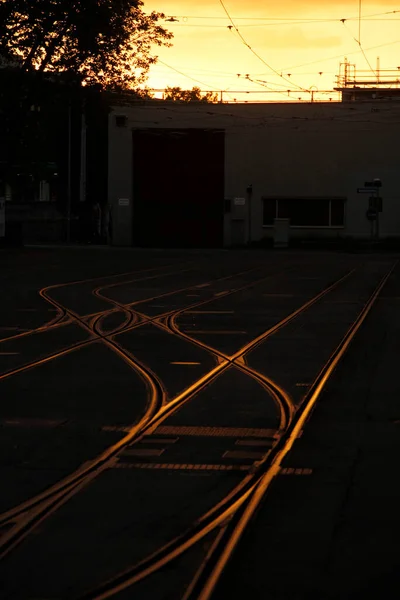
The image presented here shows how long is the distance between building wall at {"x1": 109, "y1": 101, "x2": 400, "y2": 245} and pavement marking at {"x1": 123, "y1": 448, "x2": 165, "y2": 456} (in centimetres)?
5882

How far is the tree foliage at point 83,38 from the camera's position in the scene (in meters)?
46.5

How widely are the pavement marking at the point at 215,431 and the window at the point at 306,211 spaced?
5850 cm

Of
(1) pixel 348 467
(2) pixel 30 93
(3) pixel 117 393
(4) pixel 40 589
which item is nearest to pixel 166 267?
(2) pixel 30 93

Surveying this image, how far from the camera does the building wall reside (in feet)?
217

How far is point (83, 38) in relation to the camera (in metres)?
48.1

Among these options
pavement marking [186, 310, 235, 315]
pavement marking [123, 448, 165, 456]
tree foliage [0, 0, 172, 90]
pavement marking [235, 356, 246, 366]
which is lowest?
pavement marking [186, 310, 235, 315]

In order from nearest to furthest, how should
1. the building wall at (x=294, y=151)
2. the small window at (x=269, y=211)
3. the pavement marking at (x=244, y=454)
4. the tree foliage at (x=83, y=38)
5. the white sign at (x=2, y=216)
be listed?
the pavement marking at (x=244, y=454), the tree foliage at (x=83, y=38), the white sign at (x=2, y=216), the building wall at (x=294, y=151), the small window at (x=269, y=211)

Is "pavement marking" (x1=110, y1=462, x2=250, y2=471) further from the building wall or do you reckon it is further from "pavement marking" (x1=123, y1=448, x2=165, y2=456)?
the building wall

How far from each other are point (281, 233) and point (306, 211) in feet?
12.2

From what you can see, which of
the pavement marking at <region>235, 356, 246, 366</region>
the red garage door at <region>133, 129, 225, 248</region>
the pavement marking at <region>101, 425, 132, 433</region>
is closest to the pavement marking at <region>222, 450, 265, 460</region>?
the pavement marking at <region>101, 425, 132, 433</region>

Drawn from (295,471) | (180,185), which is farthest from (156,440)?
(180,185)

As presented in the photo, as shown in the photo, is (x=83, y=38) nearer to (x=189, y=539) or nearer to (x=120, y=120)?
(x=120, y=120)

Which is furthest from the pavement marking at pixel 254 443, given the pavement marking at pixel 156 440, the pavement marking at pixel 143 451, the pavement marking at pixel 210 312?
the pavement marking at pixel 210 312

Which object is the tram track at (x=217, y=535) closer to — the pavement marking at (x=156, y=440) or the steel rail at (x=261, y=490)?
the steel rail at (x=261, y=490)
